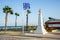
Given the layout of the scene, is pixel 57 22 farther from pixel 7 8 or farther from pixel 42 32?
pixel 42 32

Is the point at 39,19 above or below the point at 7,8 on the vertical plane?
below

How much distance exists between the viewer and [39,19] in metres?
37.5

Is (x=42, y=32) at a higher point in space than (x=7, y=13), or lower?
lower

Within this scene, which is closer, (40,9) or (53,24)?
(40,9)

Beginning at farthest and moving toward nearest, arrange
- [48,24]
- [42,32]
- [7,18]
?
[48,24] < [7,18] < [42,32]

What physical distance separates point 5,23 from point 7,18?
6.22 ft

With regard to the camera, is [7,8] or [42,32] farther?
[7,8]

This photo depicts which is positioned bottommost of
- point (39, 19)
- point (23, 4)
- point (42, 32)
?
point (42, 32)

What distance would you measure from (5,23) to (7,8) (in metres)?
4.73

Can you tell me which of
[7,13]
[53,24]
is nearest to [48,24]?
[53,24]

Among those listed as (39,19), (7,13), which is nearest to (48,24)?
(7,13)

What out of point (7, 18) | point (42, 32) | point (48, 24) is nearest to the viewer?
point (42, 32)

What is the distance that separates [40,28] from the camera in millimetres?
36688

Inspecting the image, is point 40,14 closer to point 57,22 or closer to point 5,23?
point 5,23
